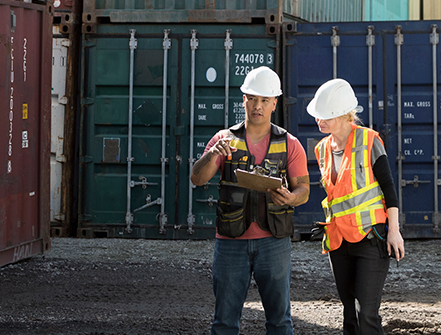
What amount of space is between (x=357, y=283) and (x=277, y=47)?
525 cm

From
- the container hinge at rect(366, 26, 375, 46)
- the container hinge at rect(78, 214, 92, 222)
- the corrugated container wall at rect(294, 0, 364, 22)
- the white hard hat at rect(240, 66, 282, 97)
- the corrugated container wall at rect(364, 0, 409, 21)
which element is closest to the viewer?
the white hard hat at rect(240, 66, 282, 97)

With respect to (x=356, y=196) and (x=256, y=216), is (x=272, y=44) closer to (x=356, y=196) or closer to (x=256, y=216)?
(x=356, y=196)

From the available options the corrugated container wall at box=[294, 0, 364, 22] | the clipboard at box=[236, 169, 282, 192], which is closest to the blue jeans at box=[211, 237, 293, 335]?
the clipboard at box=[236, 169, 282, 192]

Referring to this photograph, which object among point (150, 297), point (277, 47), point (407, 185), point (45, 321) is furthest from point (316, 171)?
point (45, 321)

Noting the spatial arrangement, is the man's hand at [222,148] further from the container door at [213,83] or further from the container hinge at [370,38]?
the container hinge at [370,38]

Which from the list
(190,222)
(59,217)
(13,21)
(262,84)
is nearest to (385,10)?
(190,222)

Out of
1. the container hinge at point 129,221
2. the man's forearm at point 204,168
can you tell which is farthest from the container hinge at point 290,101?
the man's forearm at point 204,168

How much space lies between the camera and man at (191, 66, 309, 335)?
124 inches

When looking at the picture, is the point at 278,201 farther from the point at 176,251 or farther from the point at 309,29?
the point at 309,29

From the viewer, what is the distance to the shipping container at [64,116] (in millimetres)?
8156

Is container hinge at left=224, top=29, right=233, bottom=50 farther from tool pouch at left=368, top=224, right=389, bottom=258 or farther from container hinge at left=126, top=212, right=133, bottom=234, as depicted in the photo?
tool pouch at left=368, top=224, right=389, bottom=258

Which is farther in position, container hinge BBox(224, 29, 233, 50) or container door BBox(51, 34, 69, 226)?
container door BBox(51, 34, 69, 226)

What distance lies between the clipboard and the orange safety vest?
449 mm

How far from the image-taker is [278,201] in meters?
3.12
